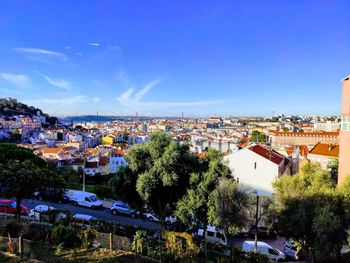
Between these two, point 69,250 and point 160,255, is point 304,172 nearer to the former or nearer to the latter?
point 160,255

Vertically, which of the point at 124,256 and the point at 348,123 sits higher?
the point at 348,123

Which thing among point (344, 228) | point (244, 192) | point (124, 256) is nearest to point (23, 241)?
point (124, 256)

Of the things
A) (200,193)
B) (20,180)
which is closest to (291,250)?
(200,193)

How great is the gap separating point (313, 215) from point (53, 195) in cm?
1836

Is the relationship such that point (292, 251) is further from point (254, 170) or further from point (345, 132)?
point (254, 170)

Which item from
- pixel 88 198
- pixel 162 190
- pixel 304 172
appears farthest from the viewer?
pixel 88 198

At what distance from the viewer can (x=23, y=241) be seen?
1086cm

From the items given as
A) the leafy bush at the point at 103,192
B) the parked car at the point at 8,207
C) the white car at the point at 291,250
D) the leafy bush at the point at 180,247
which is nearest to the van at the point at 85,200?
the leafy bush at the point at 103,192

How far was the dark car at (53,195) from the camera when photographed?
21.2 metres

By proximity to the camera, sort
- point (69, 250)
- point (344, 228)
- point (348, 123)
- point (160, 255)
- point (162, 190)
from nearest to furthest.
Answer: point (160, 255)
point (69, 250)
point (344, 228)
point (162, 190)
point (348, 123)

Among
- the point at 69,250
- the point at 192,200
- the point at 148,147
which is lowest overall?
the point at 69,250

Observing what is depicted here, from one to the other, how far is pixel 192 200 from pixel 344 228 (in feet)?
19.9

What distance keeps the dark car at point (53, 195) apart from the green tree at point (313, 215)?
Result: 1480 cm

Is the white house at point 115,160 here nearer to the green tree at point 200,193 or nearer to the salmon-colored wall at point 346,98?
the salmon-colored wall at point 346,98
